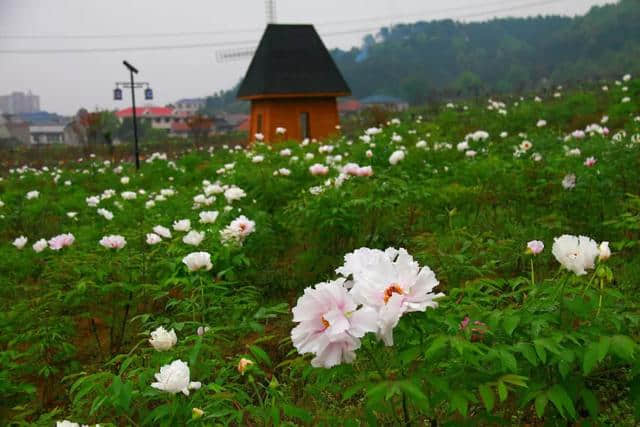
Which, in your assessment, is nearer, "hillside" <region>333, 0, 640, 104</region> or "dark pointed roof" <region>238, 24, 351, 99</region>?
"dark pointed roof" <region>238, 24, 351, 99</region>

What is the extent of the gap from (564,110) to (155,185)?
10481 mm

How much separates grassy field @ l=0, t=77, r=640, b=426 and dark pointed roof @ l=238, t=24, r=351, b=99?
1117 cm

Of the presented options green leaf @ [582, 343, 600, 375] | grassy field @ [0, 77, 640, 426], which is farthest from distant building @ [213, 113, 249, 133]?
green leaf @ [582, 343, 600, 375]

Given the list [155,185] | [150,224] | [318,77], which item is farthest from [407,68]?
[150,224]

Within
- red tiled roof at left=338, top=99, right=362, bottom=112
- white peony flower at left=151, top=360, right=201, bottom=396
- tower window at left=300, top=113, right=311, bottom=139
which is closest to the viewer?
white peony flower at left=151, top=360, right=201, bottom=396

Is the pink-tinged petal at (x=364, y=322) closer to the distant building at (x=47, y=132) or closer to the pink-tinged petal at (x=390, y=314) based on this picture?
the pink-tinged petal at (x=390, y=314)

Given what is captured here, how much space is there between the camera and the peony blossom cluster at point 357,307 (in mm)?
1340

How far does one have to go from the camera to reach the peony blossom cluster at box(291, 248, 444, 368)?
4.40ft

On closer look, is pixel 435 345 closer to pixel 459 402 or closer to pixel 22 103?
pixel 459 402

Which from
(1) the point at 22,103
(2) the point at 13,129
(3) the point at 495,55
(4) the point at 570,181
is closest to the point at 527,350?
(4) the point at 570,181

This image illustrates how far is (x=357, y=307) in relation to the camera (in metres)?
1.45

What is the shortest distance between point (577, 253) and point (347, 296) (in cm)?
73

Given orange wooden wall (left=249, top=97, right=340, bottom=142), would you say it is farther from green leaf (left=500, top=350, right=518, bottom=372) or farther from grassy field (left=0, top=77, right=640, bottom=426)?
green leaf (left=500, top=350, right=518, bottom=372)

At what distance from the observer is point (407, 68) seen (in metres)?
78.6
